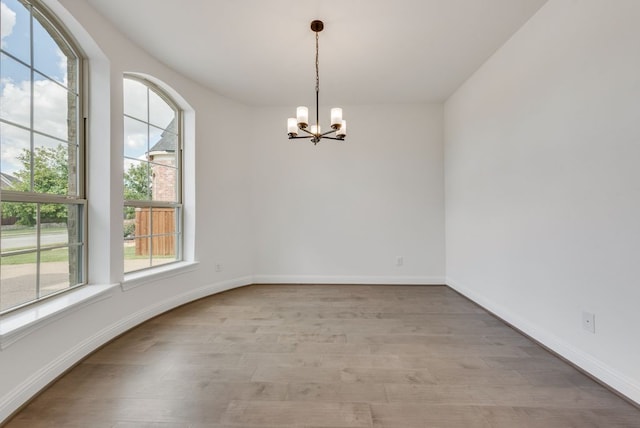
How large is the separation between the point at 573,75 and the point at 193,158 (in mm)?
3742

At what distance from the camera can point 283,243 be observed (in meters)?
4.17

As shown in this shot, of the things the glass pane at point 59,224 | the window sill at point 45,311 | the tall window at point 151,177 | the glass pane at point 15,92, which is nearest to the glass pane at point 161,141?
the tall window at point 151,177

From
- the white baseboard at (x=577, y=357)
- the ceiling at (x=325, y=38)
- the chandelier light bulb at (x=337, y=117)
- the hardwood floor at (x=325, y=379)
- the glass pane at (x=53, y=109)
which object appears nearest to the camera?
the hardwood floor at (x=325, y=379)

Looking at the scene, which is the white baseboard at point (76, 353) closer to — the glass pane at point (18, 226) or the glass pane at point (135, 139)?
the glass pane at point (18, 226)

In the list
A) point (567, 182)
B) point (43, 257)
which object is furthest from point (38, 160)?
point (567, 182)

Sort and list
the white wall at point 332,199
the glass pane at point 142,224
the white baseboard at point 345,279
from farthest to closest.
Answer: the white baseboard at point 345,279, the white wall at point 332,199, the glass pane at point 142,224

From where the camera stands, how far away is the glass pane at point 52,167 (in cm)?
189

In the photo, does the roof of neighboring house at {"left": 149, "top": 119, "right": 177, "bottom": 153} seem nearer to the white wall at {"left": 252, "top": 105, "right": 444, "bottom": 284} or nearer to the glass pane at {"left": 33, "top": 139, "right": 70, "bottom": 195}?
the glass pane at {"left": 33, "top": 139, "right": 70, "bottom": 195}

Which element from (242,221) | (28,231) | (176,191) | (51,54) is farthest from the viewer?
(242,221)

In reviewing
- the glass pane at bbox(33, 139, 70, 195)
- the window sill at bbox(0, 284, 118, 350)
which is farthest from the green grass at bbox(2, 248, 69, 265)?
the glass pane at bbox(33, 139, 70, 195)

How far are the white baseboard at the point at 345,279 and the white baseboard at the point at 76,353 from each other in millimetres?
1011

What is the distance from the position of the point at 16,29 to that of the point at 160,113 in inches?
53.0

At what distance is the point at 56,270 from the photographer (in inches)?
80.5

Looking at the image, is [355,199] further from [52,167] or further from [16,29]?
[16,29]
